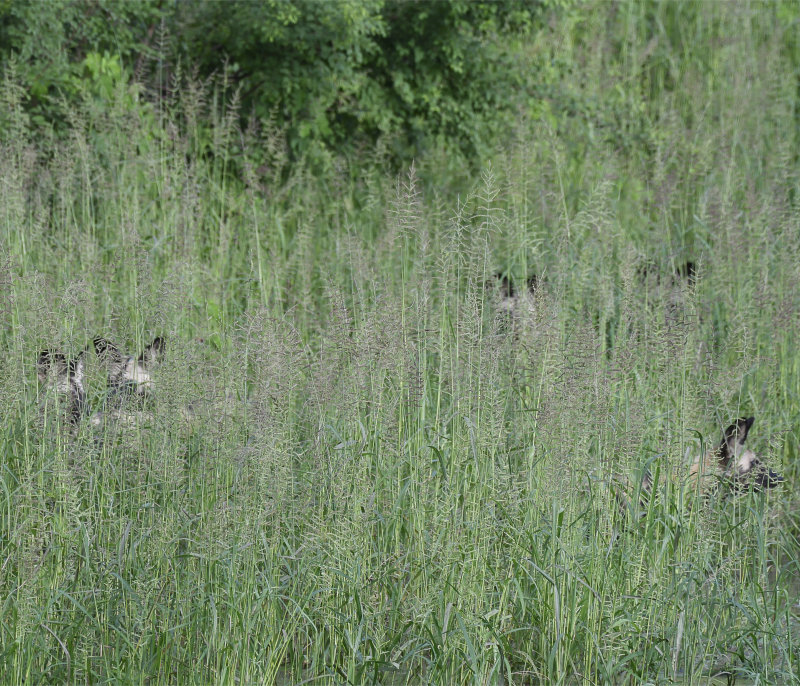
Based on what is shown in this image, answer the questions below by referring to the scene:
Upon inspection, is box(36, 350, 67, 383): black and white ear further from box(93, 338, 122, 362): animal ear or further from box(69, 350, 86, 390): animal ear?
box(93, 338, 122, 362): animal ear

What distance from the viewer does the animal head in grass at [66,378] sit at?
12.1ft

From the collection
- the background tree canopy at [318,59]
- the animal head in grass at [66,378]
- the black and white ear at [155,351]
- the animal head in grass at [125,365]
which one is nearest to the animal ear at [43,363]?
the animal head in grass at [66,378]

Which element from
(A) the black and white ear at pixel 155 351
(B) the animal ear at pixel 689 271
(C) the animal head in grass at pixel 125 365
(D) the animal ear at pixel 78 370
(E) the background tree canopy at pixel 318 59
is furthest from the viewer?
(E) the background tree canopy at pixel 318 59

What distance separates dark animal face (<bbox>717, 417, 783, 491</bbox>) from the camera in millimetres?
Result: 3689

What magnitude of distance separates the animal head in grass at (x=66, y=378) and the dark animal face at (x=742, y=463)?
224 cm

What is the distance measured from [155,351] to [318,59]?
3.33 metres

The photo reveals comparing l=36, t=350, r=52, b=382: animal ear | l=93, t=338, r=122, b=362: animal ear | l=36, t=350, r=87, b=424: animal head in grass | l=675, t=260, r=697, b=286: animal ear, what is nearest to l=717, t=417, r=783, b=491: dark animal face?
l=675, t=260, r=697, b=286: animal ear

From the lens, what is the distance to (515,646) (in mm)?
3467

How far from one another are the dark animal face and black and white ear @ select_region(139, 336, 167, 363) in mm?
2084

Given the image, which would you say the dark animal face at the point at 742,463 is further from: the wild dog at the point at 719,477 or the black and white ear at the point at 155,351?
the black and white ear at the point at 155,351

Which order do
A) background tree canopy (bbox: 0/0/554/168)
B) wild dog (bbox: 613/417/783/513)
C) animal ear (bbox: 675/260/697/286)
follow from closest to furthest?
1. wild dog (bbox: 613/417/783/513)
2. animal ear (bbox: 675/260/697/286)
3. background tree canopy (bbox: 0/0/554/168)

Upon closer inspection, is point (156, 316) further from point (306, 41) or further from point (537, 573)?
point (306, 41)

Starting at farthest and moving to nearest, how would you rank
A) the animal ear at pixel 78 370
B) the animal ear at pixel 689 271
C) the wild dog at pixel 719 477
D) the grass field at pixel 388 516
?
the animal ear at pixel 689 271
the animal ear at pixel 78 370
the wild dog at pixel 719 477
the grass field at pixel 388 516

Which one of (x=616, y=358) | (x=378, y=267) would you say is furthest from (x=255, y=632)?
(x=378, y=267)
